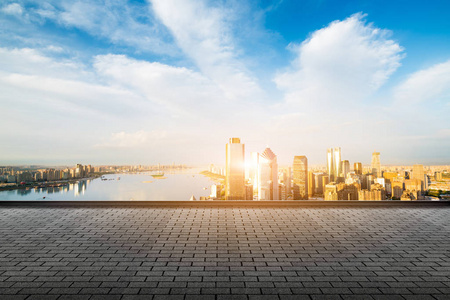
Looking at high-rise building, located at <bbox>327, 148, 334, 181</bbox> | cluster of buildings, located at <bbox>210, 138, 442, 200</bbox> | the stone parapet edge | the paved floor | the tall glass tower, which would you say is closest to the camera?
the paved floor

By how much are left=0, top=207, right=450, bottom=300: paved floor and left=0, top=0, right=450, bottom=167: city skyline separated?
799 cm

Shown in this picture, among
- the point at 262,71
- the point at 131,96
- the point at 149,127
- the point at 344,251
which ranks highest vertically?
the point at 262,71

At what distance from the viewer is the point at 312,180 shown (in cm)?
1589

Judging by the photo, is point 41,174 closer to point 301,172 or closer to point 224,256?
point 224,256

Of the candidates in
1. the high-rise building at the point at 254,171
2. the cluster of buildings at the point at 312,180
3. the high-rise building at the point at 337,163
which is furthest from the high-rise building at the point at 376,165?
the high-rise building at the point at 254,171

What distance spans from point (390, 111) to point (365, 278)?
1352 cm

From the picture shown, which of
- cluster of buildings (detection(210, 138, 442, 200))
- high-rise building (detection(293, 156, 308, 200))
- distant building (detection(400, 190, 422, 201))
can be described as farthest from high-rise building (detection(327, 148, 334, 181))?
distant building (detection(400, 190, 422, 201))

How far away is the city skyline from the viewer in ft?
33.6

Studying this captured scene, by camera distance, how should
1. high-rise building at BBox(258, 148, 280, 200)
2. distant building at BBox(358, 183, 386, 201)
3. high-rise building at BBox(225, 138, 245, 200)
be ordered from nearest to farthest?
distant building at BBox(358, 183, 386, 201), high-rise building at BBox(225, 138, 245, 200), high-rise building at BBox(258, 148, 280, 200)

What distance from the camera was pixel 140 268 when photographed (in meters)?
3.10

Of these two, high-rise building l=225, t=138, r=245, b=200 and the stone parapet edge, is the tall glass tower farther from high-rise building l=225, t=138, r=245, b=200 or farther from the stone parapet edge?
the stone parapet edge

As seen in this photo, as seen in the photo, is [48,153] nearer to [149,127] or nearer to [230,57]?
[149,127]

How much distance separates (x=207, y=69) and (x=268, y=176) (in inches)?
301

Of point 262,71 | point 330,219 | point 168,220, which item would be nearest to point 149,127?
point 262,71
